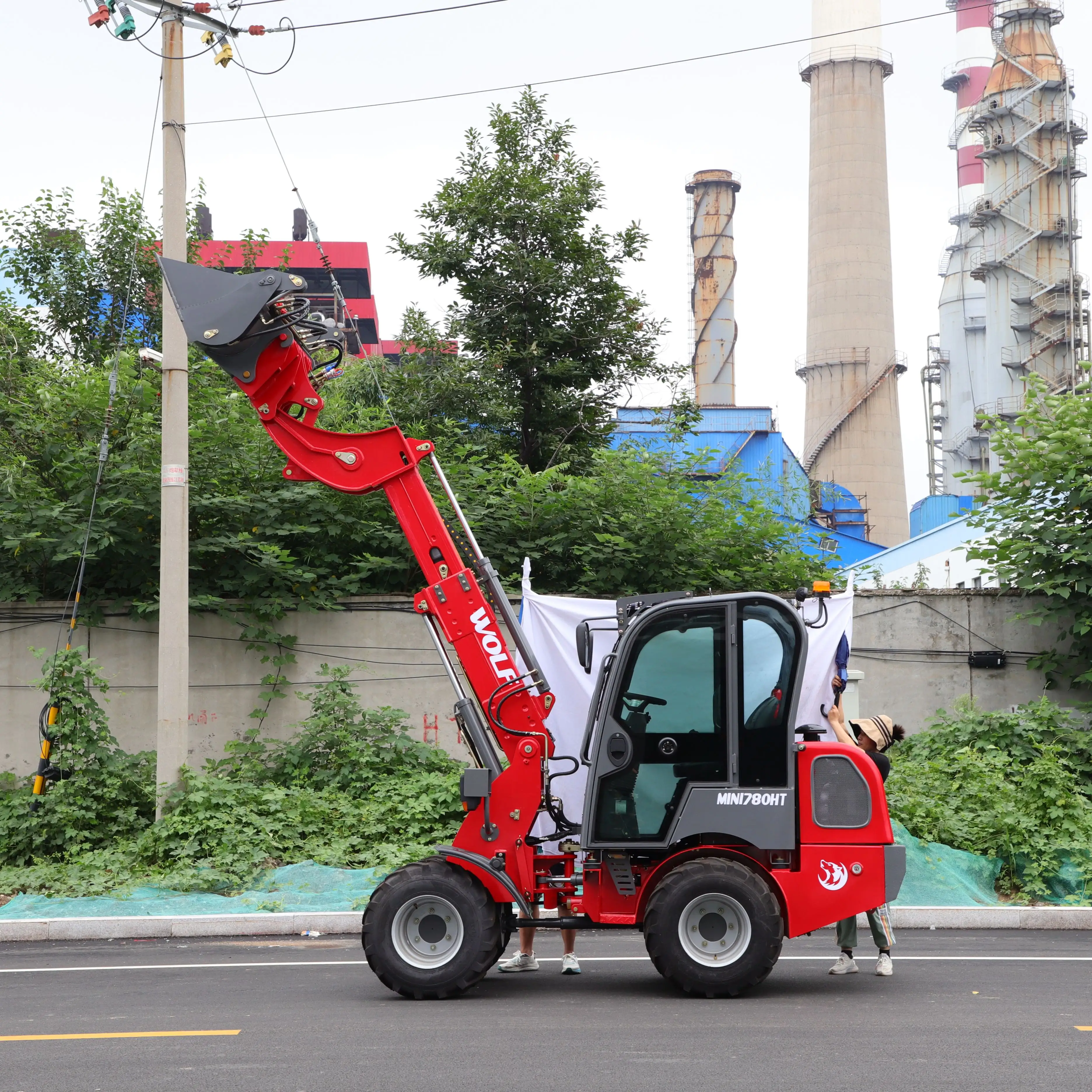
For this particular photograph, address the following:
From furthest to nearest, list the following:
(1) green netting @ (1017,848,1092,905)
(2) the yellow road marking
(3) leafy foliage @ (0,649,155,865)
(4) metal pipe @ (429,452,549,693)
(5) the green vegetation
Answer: (3) leafy foliage @ (0,649,155,865) < (5) the green vegetation < (1) green netting @ (1017,848,1092,905) < (4) metal pipe @ (429,452,549,693) < (2) the yellow road marking

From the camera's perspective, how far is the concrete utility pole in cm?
1140

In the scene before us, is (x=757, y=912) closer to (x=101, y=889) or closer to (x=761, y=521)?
(x=101, y=889)

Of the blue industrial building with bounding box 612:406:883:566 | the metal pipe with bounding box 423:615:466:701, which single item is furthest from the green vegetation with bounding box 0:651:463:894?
the blue industrial building with bounding box 612:406:883:566

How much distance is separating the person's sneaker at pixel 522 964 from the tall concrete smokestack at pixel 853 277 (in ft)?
162

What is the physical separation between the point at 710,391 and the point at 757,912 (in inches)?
2247

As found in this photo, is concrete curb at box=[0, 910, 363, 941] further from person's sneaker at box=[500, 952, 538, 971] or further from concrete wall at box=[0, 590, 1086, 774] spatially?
concrete wall at box=[0, 590, 1086, 774]

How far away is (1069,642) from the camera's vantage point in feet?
46.7

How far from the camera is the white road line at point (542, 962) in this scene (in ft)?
28.2

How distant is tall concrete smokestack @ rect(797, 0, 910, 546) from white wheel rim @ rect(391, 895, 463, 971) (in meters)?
50.4

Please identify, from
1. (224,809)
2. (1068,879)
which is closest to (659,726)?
(1068,879)

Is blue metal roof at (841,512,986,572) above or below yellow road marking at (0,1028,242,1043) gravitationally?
above

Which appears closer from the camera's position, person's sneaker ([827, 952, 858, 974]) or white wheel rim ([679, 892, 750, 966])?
white wheel rim ([679, 892, 750, 966])

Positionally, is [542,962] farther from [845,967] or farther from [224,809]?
[224,809]

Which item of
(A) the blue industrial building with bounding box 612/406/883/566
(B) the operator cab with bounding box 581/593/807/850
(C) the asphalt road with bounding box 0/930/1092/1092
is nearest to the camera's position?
(C) the asphalt road with bounding box 0/930/1092/1092
